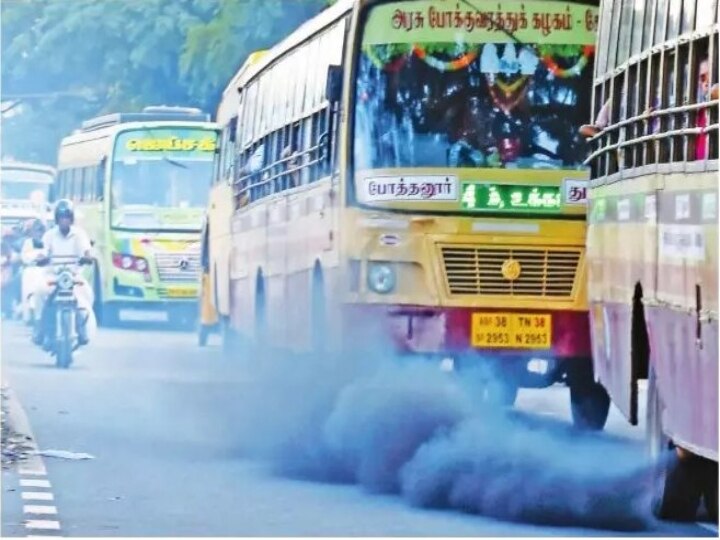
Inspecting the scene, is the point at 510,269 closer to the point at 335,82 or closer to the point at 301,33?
the point at 335,82

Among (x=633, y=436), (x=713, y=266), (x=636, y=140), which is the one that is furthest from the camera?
(x=633, y=436)

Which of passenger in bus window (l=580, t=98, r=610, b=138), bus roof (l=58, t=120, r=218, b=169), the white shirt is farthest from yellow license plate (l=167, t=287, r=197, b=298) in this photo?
passenger in bus window (l=580, t=98, r=610, b=138)

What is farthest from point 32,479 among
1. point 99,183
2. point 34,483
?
point 99,183

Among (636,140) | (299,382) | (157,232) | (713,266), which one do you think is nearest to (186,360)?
(157,232)

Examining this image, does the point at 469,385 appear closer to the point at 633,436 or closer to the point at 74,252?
the point at 633,436

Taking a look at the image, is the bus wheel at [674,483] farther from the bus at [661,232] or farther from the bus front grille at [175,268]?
the bus front grille at [175,268]

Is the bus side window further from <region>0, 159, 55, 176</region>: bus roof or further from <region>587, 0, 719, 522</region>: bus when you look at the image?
<region>587, 0, 719, 522</region>: bus

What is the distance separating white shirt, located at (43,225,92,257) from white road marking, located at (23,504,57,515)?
28.3 ft

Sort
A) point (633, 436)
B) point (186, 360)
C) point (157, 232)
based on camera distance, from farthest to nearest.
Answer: point (157, 232) < point (186, 360) < point (633, 436)

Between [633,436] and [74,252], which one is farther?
[74,252]

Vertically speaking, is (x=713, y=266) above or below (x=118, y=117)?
below

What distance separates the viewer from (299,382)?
15.5 metres

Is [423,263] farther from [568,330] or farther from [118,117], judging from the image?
[118,117]

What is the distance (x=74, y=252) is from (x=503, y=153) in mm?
6478
